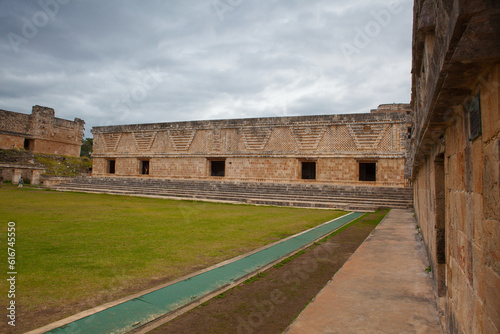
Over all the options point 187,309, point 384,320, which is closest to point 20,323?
point 187,309

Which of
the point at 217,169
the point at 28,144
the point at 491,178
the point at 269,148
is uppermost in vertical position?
the point at 28,144

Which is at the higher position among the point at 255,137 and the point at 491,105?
the point at 255,137

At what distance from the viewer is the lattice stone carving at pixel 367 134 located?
16781 mm

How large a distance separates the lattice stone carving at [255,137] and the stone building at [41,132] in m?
19.8

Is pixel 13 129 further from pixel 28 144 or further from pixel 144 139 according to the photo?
pixel 144 139

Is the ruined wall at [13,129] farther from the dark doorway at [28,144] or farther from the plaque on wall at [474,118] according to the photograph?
the plaque on wall at [474,118]

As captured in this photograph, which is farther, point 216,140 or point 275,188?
point 216,140

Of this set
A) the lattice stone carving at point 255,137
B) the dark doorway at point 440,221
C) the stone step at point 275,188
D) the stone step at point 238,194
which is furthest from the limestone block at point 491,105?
the lattice stone carving at point 255,137

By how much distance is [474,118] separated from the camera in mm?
1454

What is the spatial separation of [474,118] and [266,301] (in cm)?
243

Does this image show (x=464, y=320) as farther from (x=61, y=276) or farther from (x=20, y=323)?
(x=61, y=276)

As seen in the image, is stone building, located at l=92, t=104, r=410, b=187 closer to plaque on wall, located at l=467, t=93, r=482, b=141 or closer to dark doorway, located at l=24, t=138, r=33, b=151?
dark doorway, located at l=24, t=138, r=33, b=151

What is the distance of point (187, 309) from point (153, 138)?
845 inches

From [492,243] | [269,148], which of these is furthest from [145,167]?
[492,243]
